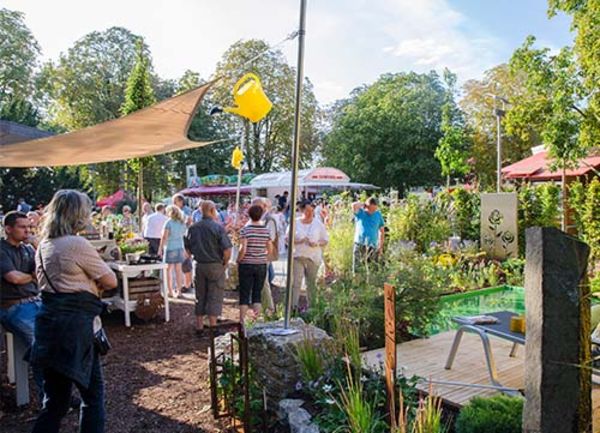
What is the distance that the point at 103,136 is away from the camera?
442 cm

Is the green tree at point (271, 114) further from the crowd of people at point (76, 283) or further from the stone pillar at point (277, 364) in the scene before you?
the stone pillar at point (277, 364)

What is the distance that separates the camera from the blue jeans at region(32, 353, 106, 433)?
2.61 m

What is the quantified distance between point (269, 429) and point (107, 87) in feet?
99.3

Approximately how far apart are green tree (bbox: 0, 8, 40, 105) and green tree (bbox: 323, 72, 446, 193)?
1841 centimetres

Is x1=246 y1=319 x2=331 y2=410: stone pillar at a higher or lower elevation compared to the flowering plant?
lower

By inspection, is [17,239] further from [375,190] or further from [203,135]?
[203,135]

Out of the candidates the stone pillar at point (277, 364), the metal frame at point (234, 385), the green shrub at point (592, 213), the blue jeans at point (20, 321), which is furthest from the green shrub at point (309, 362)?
the green shrub at point (592, 213)

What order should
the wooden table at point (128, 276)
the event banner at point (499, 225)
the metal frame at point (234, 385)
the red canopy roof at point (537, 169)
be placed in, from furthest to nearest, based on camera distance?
1. the red canopy roof at point (537, 169)
2. the event banner at point (499, 225)
3. the wooden table at point (128, 276)
4. the metal frame at point (234, 385)

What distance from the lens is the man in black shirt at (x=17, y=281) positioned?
3522 mm

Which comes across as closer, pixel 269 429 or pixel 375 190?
pixel 269 429

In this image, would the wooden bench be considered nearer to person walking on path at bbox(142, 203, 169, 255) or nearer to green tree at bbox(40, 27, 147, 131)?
person walking on path at bbox(142, 203, 169, 255)

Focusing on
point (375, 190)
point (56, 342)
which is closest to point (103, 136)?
point (56, 342)

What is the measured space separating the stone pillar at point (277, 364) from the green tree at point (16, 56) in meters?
28.3

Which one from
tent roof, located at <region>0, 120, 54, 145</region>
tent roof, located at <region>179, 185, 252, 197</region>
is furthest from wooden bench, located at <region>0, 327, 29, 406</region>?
tent roof, located at <region>179, 185, 252, 197</region>
